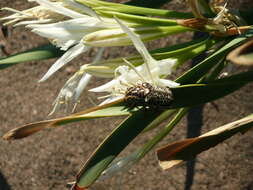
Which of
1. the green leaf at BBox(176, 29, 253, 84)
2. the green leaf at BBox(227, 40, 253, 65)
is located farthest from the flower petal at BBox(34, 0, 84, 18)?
the green leaf at BBox(227, 40, 253, 65)

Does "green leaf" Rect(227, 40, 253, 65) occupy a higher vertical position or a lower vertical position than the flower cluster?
higher

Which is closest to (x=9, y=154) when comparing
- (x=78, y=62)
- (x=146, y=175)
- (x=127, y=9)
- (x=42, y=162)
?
(x=42, y=162)

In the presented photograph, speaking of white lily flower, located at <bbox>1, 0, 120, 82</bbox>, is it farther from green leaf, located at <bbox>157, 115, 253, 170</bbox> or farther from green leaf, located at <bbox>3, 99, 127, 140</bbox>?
green leaf, located at <bbox>157, 115, 253, 170</bbox>

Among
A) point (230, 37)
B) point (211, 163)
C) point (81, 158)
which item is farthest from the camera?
point (81, 158)

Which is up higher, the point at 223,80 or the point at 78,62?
the point at 223,80

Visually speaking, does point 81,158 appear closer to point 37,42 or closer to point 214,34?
point 37,42

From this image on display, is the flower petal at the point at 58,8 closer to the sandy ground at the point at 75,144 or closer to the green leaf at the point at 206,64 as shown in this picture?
the green leaf at the point at 206,64

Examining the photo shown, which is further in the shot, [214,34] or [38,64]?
[38,64]
